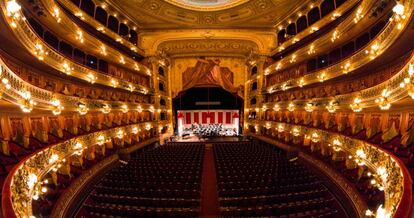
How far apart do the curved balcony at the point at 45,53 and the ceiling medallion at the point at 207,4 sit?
8.49 meters

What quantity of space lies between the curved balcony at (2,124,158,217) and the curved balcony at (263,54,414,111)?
8.85 m

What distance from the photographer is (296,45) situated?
63.7ft

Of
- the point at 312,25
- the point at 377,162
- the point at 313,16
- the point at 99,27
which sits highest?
the point at 313,16

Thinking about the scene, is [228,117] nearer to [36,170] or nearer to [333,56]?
[333,56]

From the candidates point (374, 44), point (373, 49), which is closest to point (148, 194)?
point (373, 49)

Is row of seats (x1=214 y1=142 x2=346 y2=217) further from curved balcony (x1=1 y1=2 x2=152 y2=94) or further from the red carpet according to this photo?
curved balcony (x1=1 y1=2 x2=152 y2=94)

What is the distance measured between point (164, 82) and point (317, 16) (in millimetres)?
16004

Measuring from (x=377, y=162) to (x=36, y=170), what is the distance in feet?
35.9

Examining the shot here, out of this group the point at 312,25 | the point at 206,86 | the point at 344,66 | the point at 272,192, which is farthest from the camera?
the point at 206,86

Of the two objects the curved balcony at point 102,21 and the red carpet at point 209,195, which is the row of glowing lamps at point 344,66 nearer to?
the red carpet at point 209,195

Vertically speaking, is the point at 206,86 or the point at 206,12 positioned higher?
the point at 206,12

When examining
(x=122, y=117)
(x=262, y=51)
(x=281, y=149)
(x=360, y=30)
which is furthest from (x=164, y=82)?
(x=360, y=30)

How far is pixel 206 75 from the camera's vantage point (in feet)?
84.8

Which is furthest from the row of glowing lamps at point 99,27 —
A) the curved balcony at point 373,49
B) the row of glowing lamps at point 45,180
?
the curved balcony at point 373,49
